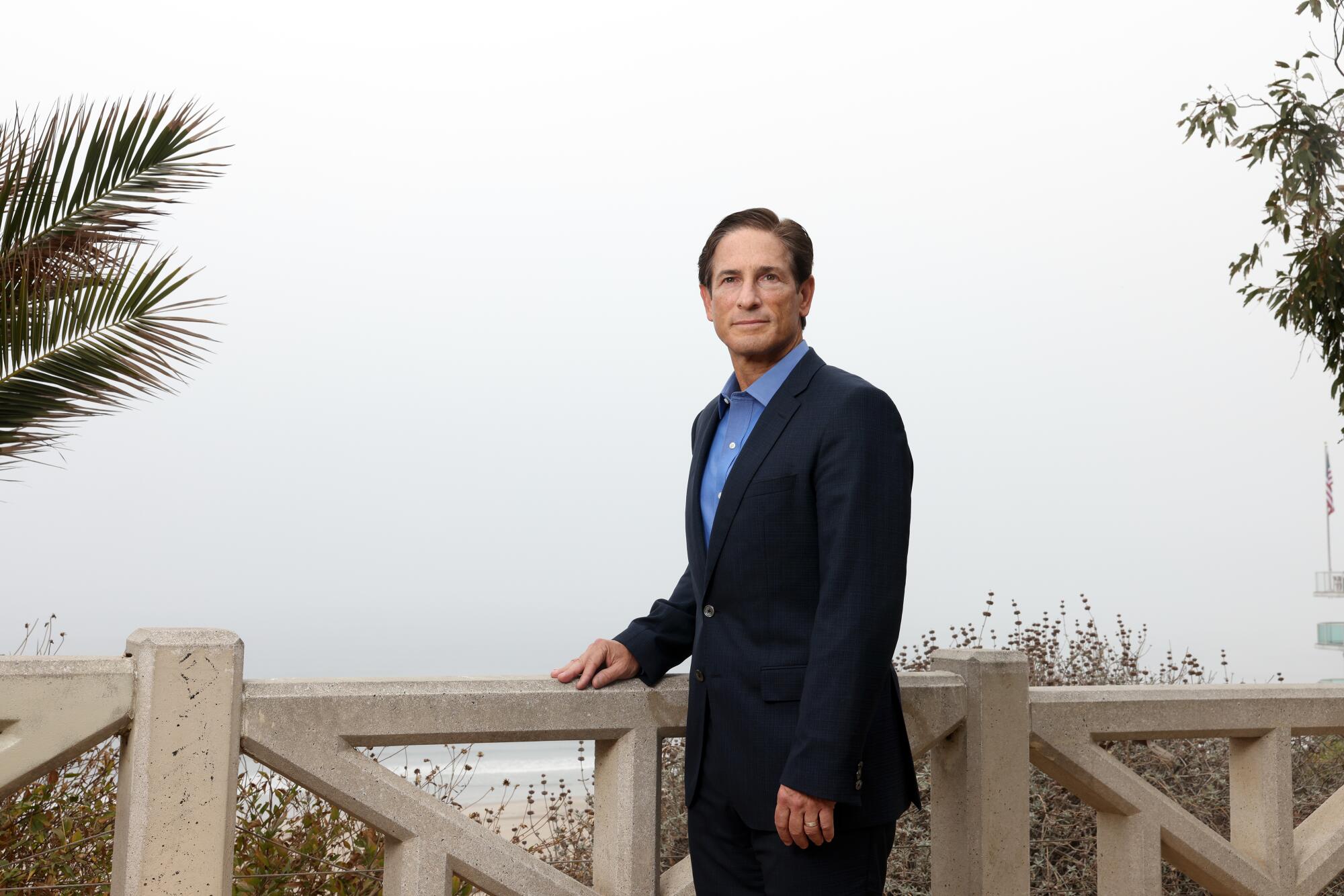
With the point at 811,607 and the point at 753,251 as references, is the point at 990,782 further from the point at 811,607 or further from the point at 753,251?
the point at 753,251

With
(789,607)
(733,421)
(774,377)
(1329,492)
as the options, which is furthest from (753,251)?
(1329,492)

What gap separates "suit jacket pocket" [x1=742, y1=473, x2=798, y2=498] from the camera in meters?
2.48

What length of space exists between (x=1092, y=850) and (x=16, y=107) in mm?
6222

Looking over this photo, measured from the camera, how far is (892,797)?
2.48 meters

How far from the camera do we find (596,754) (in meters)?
2.86

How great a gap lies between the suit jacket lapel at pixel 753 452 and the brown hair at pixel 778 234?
0.19m

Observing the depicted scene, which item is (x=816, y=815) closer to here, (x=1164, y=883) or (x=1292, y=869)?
(x=1292, y=869)

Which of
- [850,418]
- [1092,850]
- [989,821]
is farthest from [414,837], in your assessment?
[1092,850]

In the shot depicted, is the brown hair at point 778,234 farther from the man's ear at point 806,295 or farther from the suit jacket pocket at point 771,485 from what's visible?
the suit jacket pocket at point 771,485

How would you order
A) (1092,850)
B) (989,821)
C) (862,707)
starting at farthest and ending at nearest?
1. (1092,850)
2. (989,821)
3. (862,707)

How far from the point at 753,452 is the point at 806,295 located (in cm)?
42

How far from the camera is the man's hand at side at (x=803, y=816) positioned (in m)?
2.31

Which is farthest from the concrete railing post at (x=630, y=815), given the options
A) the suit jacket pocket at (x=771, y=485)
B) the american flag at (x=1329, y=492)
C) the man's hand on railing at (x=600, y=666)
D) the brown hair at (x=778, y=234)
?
the american flag at (x=1329, y=492)

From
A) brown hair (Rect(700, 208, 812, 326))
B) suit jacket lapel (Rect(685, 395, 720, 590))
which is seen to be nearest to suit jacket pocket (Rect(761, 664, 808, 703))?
suit jacket lapel (Rect(685, 395, 720, 590))
